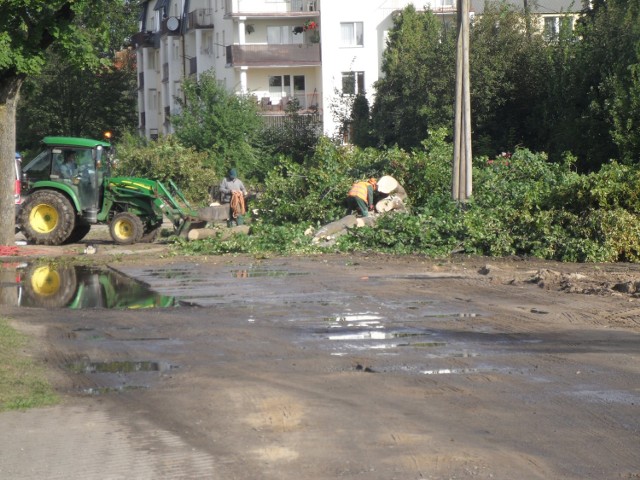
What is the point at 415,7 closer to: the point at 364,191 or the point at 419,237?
the point at 364,191

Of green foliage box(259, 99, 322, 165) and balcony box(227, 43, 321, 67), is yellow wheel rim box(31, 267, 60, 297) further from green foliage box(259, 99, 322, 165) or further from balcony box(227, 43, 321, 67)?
balcony box(227, 43, 321, 67)

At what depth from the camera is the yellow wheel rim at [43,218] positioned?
2416cm

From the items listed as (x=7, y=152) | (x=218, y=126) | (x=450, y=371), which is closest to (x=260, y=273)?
(x=7, y=152)

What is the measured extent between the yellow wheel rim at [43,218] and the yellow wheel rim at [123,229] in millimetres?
1420

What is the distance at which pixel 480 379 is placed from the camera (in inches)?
363

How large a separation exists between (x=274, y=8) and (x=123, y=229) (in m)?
37.3

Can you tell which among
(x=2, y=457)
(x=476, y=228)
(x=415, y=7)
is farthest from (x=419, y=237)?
(x=415, y=7)

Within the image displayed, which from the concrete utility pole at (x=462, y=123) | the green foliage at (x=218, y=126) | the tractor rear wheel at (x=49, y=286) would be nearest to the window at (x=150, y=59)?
the green foliage at (x=218, y=126)

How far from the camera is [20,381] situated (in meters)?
8.99

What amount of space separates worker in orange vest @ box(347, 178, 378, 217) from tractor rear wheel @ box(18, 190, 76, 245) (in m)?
6.82

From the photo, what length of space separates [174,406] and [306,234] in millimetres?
14867

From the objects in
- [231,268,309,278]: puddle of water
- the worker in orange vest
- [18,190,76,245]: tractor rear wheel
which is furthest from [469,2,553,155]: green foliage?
[231,268,309,278]: puddle of water

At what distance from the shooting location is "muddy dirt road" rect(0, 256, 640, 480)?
671 cm

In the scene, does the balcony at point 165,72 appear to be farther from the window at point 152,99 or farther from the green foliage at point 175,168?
the green foliage at point 175,168
